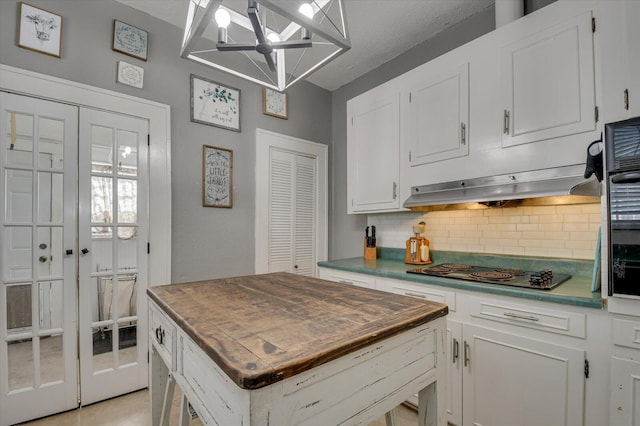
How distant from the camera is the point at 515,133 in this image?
1.82 metres

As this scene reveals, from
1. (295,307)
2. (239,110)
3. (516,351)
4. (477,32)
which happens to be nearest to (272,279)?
(295,307)

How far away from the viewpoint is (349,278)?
250 cm

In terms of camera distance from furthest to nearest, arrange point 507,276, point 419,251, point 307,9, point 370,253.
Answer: point 370,253 < point 419,251 < point 507,276 < point 307,9

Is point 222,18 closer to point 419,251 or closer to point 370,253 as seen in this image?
point 419,251

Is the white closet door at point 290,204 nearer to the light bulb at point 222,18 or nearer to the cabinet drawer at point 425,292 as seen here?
the cabinet drawer at point 425,292

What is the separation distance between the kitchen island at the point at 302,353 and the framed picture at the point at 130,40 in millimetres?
1986

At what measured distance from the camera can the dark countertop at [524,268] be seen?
4.57 ft

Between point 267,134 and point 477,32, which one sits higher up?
point 477,32

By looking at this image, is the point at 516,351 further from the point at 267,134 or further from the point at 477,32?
the point at 267,134

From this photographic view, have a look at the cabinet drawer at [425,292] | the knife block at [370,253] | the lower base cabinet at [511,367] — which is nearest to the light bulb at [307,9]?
the cabinet drawer at [425,292]

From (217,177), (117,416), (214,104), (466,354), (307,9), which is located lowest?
(117,416)

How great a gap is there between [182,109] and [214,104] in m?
0.30

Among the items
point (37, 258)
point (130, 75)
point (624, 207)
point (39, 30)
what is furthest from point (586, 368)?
point (39, 30)

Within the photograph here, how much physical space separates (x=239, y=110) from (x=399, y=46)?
165cm
